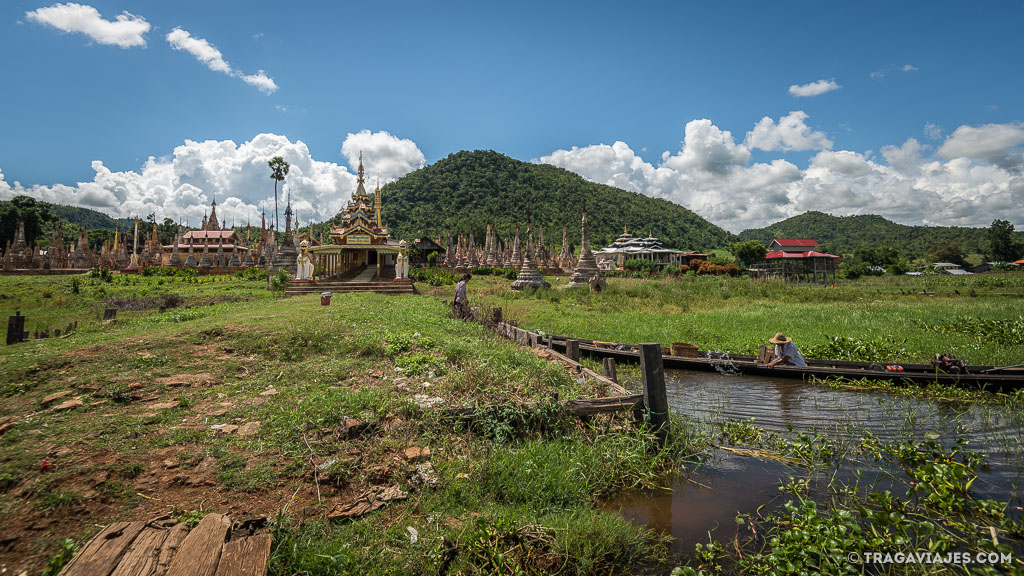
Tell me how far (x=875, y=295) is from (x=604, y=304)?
49.2ft

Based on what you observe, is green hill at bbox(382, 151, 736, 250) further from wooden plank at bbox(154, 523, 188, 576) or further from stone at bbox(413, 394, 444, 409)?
wooden plank at bbox(154, 523, 188, 576)

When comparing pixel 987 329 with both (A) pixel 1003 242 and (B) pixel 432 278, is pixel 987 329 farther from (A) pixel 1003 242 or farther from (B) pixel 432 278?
(A) pixel 1003 242

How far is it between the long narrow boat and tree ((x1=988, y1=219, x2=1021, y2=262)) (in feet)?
223

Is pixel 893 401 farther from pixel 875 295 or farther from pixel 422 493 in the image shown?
pixel 875 295

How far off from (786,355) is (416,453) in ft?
27.1

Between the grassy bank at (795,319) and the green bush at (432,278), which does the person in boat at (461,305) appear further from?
the green bush at (432,278)

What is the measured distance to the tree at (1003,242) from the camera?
52.2 m

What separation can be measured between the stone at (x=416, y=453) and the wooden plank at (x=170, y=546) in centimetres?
190

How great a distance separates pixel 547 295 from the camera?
2267 centimetres

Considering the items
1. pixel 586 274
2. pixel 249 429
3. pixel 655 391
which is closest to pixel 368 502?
Answer: pixel 249 429

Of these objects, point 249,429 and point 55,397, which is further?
point 55,397

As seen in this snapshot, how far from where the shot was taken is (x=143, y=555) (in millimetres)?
2582

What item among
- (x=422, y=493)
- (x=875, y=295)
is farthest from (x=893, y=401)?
(x=875, y=295)

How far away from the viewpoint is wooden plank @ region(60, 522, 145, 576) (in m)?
2.42
